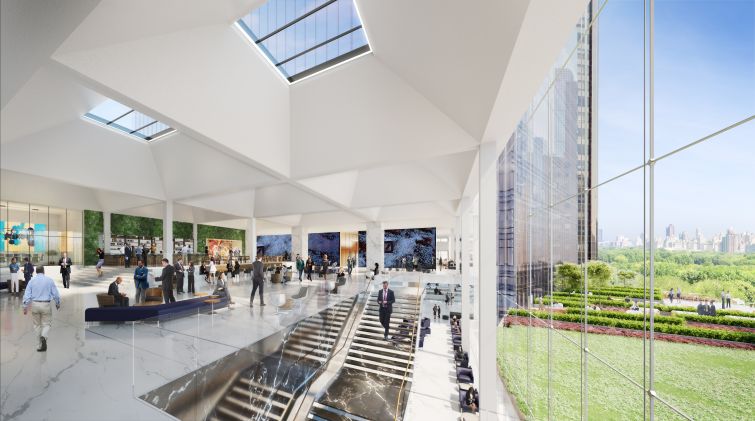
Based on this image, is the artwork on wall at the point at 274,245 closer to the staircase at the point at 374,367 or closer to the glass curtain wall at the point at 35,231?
the staircase at the point at 374,367

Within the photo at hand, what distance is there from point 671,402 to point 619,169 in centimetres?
193

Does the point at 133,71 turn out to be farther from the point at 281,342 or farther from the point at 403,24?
the point at 281,342

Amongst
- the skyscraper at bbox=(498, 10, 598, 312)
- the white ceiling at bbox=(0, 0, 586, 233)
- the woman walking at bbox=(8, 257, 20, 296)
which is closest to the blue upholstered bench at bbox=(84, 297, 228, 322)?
the white ceiling at bbox=(0, 0, 586, 233)

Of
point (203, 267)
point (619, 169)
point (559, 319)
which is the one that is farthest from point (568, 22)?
point (203, 267)

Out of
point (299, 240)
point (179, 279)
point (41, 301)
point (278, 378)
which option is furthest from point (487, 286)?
point (299, 240)

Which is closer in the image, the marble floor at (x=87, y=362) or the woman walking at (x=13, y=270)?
the woman walking at (x=13, y=270)

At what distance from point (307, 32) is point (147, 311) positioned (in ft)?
25.3

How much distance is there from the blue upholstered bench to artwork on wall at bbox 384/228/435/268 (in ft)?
63.8

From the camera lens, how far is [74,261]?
254cm

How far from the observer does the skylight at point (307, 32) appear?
293 inches

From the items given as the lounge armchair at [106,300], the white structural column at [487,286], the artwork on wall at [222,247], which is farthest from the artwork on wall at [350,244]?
the white structural column at [487,286]

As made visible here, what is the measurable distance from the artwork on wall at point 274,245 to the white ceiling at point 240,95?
70.4 feet

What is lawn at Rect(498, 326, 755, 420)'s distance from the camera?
1.66 metres

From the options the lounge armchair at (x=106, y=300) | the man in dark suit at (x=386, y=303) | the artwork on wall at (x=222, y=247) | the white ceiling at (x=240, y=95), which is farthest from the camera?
the artwork on wall at (x=222, y=247)
